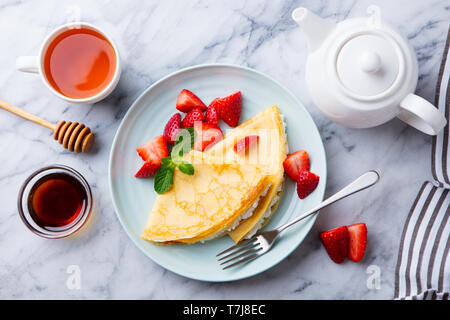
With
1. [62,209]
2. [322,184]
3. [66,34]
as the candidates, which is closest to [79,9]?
[66,34]

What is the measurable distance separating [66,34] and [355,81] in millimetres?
1159

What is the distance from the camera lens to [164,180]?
1757mm

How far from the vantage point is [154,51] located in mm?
1908

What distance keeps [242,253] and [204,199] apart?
27 centimetres

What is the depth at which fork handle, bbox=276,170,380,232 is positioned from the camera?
1716 mm

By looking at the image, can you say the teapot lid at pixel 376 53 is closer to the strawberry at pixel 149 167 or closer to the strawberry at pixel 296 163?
the strawberry at pixel 296 163

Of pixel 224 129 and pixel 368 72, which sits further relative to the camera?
pixel 224 129

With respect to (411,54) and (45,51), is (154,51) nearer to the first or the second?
(45,51)

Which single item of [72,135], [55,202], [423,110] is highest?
[423,110]

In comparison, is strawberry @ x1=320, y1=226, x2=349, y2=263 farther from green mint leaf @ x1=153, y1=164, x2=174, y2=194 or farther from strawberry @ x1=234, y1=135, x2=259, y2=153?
green mint leaf @ x1=153, y1=164, x2=174, y2=194

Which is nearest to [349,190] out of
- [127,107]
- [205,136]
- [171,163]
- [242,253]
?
[242,253]

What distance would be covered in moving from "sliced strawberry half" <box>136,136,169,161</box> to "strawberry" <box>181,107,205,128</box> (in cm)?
12

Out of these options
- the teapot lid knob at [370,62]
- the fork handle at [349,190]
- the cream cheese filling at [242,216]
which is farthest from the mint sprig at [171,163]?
the teapot lid knob at [370,62]

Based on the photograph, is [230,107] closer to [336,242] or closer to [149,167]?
[149,167]
